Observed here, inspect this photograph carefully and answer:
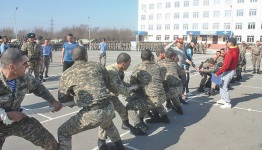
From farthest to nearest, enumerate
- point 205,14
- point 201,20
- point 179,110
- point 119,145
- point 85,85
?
point 201,20, point 205,14, point 179,110, point 119,145, point 85,85

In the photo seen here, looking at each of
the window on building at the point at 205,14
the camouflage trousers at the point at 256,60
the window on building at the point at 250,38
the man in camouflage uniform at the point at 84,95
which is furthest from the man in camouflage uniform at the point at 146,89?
the window on building at the point at 205,14

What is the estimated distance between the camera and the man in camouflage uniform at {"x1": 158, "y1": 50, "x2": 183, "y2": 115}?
18.9 feet

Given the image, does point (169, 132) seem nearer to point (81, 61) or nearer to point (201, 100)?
point (81, 61)

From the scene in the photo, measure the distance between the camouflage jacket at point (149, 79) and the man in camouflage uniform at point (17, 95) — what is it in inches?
84.6

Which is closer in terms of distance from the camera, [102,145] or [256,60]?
[102,145]

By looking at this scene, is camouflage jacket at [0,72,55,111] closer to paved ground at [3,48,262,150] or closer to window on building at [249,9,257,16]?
paved ground at [3,48,262,150]

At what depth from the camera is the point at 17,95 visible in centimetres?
284

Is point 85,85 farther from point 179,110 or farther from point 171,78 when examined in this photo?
point 179,110

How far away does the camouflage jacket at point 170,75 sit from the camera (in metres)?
5.77

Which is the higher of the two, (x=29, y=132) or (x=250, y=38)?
(x=250, y=38)

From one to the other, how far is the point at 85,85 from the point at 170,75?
311cm

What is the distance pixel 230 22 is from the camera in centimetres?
5722

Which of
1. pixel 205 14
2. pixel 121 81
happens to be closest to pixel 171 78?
pixel 121 81

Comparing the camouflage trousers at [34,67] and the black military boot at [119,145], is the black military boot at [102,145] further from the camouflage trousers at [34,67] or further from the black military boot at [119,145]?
the camouflage trousers at [34,67]
